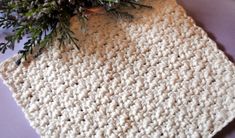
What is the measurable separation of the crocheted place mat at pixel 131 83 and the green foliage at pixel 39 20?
3cm

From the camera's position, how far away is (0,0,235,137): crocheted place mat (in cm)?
63

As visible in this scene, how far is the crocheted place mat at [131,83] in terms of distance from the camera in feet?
2.08

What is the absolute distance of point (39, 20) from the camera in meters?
0.71

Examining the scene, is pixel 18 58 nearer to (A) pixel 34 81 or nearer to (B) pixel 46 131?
(A) pixel 34 81

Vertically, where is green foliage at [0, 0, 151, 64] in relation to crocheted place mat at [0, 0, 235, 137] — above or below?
above

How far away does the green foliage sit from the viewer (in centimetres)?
70

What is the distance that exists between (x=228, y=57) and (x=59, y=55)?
35 centimetres

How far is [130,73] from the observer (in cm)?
69

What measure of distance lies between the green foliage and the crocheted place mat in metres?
0.03

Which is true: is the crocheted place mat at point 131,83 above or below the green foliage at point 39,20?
below

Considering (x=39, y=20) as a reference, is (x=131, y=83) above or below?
below

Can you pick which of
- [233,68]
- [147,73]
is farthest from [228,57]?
[147,73]

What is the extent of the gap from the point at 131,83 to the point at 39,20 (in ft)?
0.75

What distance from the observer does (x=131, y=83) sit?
2.22ft
